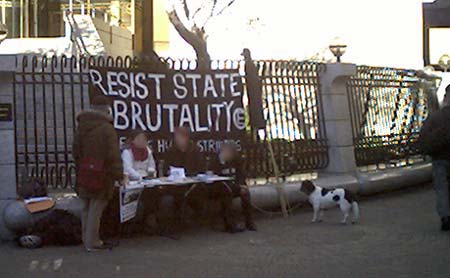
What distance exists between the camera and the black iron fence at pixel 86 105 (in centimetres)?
980

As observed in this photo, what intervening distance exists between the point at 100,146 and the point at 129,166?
899mm

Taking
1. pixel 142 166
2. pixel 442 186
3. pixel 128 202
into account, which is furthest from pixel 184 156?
pixel 442 186

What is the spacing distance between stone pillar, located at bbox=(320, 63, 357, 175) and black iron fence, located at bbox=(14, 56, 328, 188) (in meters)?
0.12

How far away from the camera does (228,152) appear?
33.0ft

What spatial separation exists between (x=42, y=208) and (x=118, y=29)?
51.2 ft

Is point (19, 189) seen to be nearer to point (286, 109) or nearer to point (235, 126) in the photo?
point (235, 126)

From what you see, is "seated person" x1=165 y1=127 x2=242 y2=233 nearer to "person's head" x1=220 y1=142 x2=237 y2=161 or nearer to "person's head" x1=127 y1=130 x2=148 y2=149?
"person's head" x1=220 y1=142 x2=237 y2=161

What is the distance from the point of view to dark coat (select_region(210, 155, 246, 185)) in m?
9.90

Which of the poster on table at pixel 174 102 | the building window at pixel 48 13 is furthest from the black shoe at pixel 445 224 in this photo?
the building window at pixel 48 13

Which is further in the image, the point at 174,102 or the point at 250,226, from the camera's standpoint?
the point at 174,102

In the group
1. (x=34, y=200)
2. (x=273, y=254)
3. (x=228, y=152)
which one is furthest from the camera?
(x=228, y=152)

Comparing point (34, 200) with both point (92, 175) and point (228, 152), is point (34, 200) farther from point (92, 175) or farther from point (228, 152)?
point (228, 152)

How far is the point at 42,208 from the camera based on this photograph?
895 cm

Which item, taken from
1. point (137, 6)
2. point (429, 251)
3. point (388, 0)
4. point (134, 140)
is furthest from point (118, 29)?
point (429, 251)
